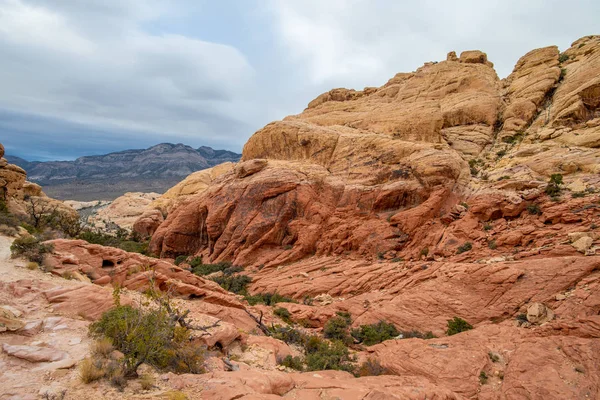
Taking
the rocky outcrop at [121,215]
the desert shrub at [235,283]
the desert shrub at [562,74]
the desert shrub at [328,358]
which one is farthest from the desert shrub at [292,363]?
the rocky outcrop at [121,215]

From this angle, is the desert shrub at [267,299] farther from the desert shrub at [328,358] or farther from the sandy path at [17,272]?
the sandy path at [17,272]

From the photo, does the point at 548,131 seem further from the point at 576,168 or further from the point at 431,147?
the point at 431,147

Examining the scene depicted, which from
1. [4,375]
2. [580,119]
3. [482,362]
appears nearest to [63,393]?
[4,375]

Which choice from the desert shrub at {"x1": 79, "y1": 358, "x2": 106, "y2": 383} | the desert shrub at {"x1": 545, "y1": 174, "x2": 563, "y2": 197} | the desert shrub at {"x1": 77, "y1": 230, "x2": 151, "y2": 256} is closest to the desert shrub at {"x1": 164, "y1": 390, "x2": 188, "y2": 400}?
the desert shrub at {"x1": 79, "y1": 358, "x2": 106, "y2": 383}

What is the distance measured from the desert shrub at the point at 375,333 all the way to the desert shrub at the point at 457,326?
7.38 ft

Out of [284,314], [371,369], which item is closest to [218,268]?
[284,314]

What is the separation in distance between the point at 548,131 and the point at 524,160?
470 centimetres

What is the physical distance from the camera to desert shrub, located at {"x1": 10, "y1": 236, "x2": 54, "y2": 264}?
10555mm

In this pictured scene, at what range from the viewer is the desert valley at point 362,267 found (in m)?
6.81

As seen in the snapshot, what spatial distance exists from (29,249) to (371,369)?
42.2 feet

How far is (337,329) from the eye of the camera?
46.4ft

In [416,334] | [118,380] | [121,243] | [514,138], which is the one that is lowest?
[121,243]

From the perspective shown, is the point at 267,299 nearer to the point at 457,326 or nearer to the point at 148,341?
the point at 457,326

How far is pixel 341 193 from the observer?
26203 millimetres
